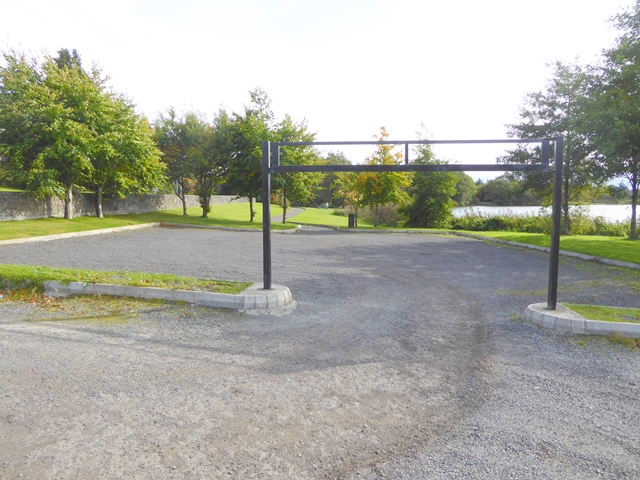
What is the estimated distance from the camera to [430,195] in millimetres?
30328

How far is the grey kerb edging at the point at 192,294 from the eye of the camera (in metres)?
6.25

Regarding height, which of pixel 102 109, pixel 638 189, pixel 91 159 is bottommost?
pixel 638 189

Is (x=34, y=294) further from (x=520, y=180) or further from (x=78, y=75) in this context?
(x=520, y=180)

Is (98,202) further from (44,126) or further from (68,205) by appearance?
(44,126)

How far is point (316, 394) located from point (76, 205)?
23788 millimetres

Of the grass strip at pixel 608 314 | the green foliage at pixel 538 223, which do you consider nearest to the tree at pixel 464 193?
the green foliage at pixel 538 223

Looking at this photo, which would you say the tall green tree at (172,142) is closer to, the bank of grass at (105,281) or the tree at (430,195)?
the tree at (430,195)

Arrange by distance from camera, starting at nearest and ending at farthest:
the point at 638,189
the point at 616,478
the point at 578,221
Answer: the point at 616,478
the point at 638,189
the point at 578,221

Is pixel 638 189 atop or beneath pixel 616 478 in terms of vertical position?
atop

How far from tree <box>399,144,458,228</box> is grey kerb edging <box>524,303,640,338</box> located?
24.8 m

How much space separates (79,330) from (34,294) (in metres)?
2.39

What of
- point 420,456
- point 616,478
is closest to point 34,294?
point 420,456

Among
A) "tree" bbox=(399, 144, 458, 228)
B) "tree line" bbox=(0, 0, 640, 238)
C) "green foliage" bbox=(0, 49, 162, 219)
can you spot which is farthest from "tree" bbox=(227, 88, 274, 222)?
"tree" bbox=(399, 144, 458, 228)

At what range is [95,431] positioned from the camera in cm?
296
